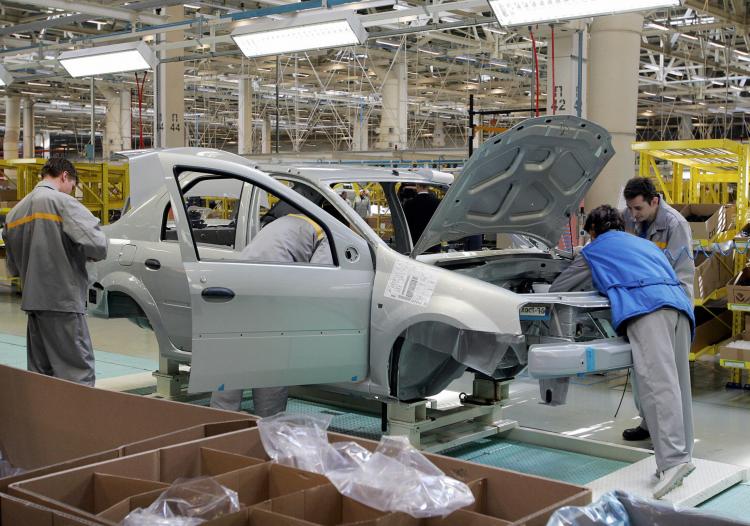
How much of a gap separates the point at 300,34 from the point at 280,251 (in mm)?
3287

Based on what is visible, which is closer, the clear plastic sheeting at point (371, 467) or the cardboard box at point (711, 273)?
the clear plastic sheeting at point (371, 467)

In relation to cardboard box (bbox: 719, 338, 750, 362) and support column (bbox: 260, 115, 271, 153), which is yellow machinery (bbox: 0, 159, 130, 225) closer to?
cardboard box (bbox: 719, 338, 750, 362)

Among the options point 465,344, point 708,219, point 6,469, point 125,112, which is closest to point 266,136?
point 125,112

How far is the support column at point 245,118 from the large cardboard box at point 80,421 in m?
16.9

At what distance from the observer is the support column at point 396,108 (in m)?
18.2

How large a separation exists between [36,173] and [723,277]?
10.7 metres

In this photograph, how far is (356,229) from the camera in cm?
523

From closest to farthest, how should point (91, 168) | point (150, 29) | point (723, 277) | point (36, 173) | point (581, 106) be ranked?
point (723, 277)
point (581, 106)
point (150, 29)
point (91, 168)
point (36, 173)

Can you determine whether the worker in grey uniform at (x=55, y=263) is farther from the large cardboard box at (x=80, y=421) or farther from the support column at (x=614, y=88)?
the support column at (x=614, y=88)

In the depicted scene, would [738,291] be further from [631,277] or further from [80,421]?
[80,421]

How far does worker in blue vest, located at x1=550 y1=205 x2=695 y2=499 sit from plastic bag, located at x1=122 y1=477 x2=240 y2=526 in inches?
122

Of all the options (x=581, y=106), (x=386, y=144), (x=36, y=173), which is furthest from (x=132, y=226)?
(x=386, y=144)

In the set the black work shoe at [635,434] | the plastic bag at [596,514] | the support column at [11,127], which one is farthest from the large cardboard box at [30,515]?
the support column at [11,127]

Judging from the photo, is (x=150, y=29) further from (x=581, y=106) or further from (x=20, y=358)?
(x=581, y=106)
